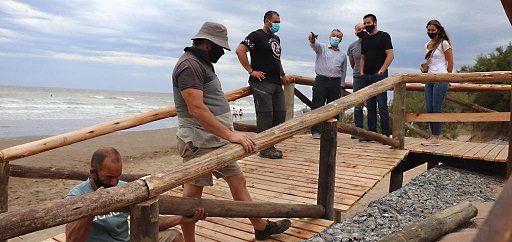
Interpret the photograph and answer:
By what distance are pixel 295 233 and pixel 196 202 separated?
124 centimetres

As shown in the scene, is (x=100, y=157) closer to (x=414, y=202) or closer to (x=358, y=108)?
(x=414, y=202)

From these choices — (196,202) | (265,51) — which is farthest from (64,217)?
(265,51)

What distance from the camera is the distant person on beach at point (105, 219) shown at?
2.29 m

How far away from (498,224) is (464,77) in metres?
5.33

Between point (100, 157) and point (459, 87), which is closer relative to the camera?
point (100, 157)

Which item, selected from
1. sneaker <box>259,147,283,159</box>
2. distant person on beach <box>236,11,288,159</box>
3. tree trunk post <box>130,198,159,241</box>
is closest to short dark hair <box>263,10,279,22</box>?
distant person on beach <box>236,11,288,159</box>

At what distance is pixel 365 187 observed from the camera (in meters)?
4.46

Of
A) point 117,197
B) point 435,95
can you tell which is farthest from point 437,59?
point 117,197

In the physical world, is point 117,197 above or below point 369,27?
below

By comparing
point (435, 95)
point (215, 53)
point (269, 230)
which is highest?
point (215, 53)

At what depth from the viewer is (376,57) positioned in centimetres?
617

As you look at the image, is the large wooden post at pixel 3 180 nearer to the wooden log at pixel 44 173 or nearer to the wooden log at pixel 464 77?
the wooden log at pixel 44 173

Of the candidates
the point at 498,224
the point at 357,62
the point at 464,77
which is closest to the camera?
the point at 498,224

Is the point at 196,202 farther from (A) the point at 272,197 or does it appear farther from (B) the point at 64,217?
(A) the point at 272,197
